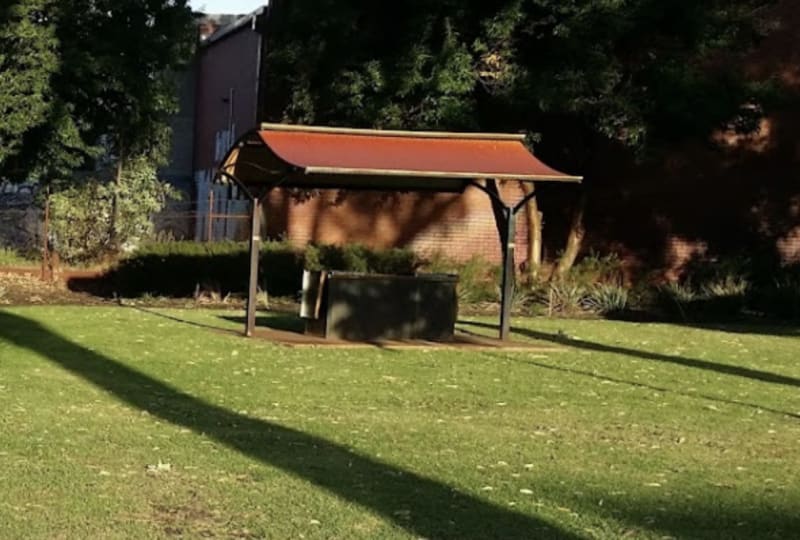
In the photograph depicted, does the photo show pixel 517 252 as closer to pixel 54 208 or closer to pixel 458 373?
pixel 54 208

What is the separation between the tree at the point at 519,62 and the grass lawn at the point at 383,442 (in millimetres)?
8444

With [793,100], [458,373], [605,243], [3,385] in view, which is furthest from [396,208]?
[3,385]

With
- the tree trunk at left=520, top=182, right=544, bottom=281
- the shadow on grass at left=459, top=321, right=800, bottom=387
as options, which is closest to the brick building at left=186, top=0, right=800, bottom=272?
the tree trunk at left=520, top=182, right=544, bottom=281

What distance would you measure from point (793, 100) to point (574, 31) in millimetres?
6922

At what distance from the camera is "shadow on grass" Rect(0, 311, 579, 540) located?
621cm

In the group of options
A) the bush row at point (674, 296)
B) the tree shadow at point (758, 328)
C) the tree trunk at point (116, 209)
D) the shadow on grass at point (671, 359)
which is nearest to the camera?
the shadow on grass at point (671, 359)

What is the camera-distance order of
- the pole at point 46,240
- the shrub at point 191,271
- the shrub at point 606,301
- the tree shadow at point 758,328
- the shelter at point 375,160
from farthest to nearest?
the pole at point 46,240
the shrub at point 606,301
the shrub at point 191,271
the tree shadow at point 758,328
the shelter at point 375,160

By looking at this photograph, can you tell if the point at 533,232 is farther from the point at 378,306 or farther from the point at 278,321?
the point at 378,306

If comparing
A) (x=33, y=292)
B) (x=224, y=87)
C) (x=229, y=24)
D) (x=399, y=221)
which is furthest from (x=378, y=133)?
(x=229, y=24)

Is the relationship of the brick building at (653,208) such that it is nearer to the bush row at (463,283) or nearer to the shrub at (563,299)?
the bush row at (463,283)

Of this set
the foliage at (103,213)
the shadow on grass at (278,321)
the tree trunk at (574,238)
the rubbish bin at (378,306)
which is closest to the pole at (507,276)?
the rubbish bin at (378,306)

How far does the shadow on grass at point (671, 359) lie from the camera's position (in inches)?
537

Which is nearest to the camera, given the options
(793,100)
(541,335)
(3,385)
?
(3,385)

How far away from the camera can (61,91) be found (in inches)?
894
